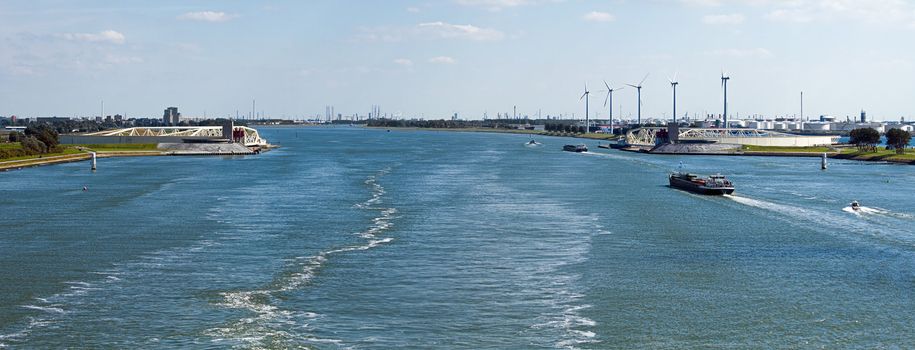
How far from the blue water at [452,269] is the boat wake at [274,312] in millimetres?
99

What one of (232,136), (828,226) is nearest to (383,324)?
(828,226)

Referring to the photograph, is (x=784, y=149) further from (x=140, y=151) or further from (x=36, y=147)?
(x=36, y=147)

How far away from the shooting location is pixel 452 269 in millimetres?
36219

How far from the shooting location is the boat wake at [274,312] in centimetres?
2647

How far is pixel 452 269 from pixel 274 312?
328 inches

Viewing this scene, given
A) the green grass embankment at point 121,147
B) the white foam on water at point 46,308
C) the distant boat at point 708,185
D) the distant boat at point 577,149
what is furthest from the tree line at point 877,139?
the white foam on water at point 46,308

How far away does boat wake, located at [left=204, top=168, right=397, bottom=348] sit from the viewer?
2647 centimetres

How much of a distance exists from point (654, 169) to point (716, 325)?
80.3 meters

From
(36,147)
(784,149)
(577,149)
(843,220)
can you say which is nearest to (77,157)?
(36,147)

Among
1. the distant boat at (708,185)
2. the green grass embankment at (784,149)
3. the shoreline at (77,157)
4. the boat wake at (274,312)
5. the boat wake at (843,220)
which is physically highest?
the shoreline at (77,157)

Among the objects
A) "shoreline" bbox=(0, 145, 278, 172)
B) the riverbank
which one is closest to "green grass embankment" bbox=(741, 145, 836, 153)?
the riverbank

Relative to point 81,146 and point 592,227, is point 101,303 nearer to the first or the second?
point 592,227

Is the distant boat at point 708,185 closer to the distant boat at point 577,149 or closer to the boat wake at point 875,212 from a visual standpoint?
the boat wake at point 875,212

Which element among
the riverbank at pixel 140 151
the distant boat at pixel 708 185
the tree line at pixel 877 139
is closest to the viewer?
the distant boat at pixel 708 185
